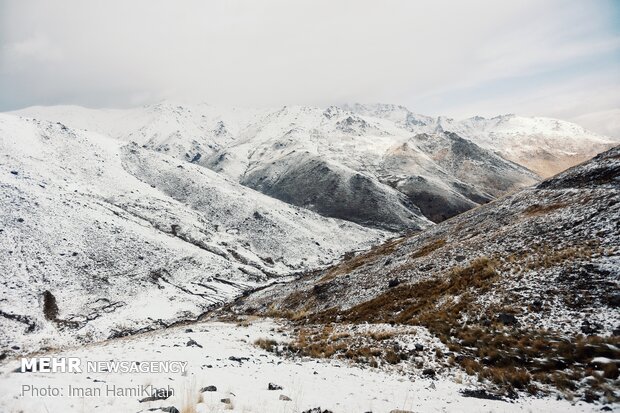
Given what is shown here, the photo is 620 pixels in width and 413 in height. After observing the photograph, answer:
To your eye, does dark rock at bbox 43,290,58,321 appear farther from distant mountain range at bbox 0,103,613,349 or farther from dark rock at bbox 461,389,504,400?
dark rock at bbox 461,389,504,400

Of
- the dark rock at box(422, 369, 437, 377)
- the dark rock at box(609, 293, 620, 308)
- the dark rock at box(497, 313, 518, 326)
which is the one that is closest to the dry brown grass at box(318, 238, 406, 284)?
the dark rock at box(497, 313, 518, 326)

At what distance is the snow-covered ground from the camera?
9.59 meters

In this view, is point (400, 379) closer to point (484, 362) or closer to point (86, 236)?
point (484, 362)

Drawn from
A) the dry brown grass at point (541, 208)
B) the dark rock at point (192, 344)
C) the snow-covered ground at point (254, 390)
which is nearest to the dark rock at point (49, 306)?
the dark rock at point (192, 344)

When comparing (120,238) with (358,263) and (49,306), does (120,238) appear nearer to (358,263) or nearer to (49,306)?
(49,306)

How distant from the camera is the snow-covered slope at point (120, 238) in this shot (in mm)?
51062

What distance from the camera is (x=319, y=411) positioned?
10.0m

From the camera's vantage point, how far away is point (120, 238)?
245ft

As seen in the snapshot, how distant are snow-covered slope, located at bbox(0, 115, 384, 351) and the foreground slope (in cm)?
2674

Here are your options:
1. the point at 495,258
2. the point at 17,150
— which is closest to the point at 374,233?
the point at 495,258

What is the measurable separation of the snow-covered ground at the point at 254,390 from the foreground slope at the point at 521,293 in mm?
1945

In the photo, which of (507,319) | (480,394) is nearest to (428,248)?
(507,319)

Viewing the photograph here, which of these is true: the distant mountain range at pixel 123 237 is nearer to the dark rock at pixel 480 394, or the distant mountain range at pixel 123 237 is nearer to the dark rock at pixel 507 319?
the dark rock at pixel 507 319

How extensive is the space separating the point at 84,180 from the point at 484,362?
11672 cm
